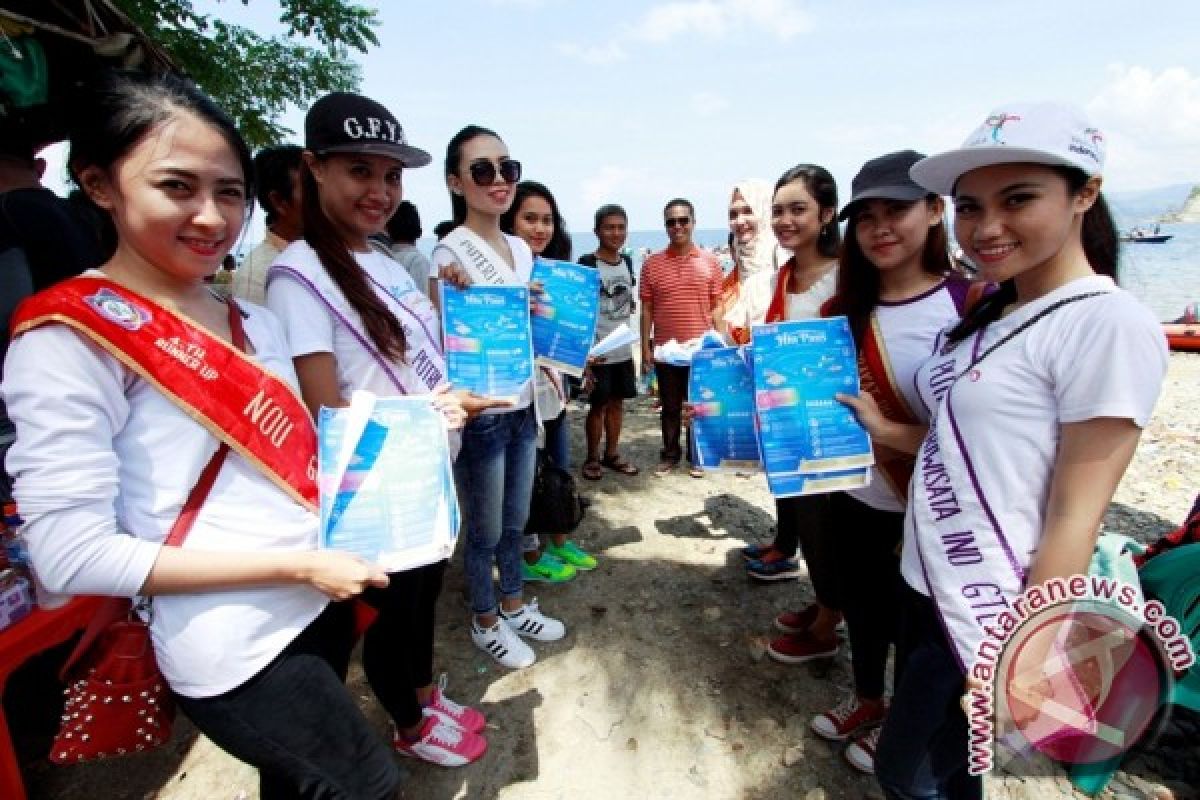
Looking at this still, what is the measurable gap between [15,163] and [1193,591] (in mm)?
5180

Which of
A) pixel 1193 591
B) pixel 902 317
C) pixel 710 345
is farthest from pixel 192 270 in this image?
pixel 1193 591

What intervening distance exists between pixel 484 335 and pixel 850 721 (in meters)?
2.22

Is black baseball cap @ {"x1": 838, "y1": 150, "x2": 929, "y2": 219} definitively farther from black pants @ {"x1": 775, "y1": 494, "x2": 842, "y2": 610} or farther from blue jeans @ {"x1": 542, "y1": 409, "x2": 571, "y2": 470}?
blue jeans @ {"x1": 542, "y1": 409, "x2": 571, "y2": 470}

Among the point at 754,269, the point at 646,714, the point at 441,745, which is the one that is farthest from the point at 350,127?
the point at 754,269

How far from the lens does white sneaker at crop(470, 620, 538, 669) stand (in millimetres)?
2848

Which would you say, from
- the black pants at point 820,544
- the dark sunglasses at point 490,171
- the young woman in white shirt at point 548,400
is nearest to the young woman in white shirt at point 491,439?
the dark sunglasses at point 490,171

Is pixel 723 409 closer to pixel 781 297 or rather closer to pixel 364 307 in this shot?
pixel 781 297

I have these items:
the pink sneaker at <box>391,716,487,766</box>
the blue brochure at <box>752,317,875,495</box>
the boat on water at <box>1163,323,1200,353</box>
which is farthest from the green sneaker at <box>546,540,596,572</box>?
the boat on water at <box>1163,323,1200,353</box>

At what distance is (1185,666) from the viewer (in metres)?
1.31

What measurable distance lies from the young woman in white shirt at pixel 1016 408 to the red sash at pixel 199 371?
1.54 metres

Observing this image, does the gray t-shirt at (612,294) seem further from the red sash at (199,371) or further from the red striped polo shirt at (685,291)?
the red sash at (199,371)

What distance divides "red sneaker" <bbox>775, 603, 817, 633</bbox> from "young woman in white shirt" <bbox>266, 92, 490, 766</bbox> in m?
1.93

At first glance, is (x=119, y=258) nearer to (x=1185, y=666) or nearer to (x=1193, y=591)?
(x=1185, y=666)

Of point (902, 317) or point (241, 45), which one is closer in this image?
point (902, 317)
